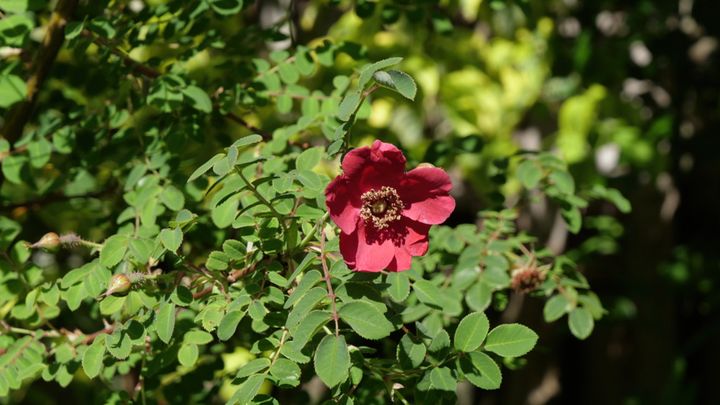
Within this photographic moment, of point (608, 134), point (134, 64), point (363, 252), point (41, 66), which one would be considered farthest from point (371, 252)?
point (608, 134)

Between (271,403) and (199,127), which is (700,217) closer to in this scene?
(199,127)

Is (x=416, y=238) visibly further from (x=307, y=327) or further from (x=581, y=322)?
(x=581, y=322)

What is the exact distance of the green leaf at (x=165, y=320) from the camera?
1.05 meters

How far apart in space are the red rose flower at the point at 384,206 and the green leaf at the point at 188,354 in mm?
263

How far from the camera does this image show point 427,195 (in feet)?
3.72

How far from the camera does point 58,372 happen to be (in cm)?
122

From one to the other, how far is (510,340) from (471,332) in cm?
5

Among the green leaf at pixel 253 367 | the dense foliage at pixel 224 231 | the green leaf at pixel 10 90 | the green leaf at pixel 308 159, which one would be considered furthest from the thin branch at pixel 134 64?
the green leaf at pixel 253 367

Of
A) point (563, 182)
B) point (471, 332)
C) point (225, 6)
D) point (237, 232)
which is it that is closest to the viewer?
point (471, 332)

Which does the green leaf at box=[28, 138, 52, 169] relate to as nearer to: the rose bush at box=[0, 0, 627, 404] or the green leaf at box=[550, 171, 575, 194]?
the rose bush at box=[0, 0, 627, 404]

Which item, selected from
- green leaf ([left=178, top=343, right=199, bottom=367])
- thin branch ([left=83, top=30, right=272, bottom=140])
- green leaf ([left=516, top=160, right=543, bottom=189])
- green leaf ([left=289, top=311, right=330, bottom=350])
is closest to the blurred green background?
green leaf ([left=516, top=160, right=543, bottom=189])

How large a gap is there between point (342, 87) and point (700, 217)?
2.51 metres

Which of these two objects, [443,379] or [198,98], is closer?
[443,379]

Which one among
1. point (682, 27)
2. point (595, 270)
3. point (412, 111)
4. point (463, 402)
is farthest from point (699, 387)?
point (412, 111)
